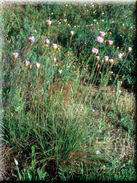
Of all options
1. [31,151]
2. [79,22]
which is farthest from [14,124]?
[79,22]

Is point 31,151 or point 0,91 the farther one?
point 0,91

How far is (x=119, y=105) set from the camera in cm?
458

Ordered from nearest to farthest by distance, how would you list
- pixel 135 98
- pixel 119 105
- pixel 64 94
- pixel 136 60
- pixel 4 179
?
pixel 4 179 < pixel 64 94 < pixel 119 105 < pixel 135 98 < pixel 136 60

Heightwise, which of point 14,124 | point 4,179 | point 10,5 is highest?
point 10,5

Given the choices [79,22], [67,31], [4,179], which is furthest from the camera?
[79,22]

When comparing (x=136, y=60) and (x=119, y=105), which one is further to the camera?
(x=136, y=60)

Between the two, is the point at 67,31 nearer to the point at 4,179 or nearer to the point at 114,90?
the point at 114,90

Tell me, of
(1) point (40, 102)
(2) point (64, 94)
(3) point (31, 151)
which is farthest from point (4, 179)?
(2) point (64, 94)

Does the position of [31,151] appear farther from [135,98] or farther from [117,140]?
[135,98]

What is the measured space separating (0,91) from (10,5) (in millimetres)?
3555

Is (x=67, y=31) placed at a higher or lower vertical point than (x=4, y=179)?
higher

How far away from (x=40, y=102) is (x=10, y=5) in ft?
12.6

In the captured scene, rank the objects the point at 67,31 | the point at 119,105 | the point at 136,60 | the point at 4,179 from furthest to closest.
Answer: the point at 67,31 → the point at 136,60 → the point at 119,105 → the point at 4,179

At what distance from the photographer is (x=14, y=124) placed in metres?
3.60
